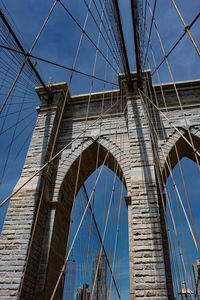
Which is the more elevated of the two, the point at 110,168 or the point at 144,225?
the point at 110,168

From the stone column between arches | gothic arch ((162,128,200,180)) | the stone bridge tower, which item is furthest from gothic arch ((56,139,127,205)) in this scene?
gothic arch ((162,128,200,180))

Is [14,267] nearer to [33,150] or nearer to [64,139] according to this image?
[33,150]

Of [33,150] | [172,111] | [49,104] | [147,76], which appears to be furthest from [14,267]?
[147,76]

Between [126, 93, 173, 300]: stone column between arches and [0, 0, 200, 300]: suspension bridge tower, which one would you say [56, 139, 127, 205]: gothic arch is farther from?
[126, 93, 173, 300]: stone column between arches

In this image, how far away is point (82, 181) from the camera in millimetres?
8688

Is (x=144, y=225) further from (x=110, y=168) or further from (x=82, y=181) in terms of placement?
(x=82, y=181)

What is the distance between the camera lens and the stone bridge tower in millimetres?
5238

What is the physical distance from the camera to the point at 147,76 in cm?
836

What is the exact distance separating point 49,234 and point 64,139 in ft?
10.3

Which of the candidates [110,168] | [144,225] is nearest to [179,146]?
[110,168]

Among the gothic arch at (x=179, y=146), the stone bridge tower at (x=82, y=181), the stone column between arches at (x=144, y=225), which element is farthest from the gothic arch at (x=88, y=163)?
the gothic arch at (x=179, y=146)

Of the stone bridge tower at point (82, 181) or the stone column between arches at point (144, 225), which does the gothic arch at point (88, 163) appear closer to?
the stone bridge tower at point (82, 181)

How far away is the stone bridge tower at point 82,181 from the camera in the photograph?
524 centimetres

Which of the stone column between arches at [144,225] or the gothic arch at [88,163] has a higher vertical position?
the gothic arch at [88,163]
